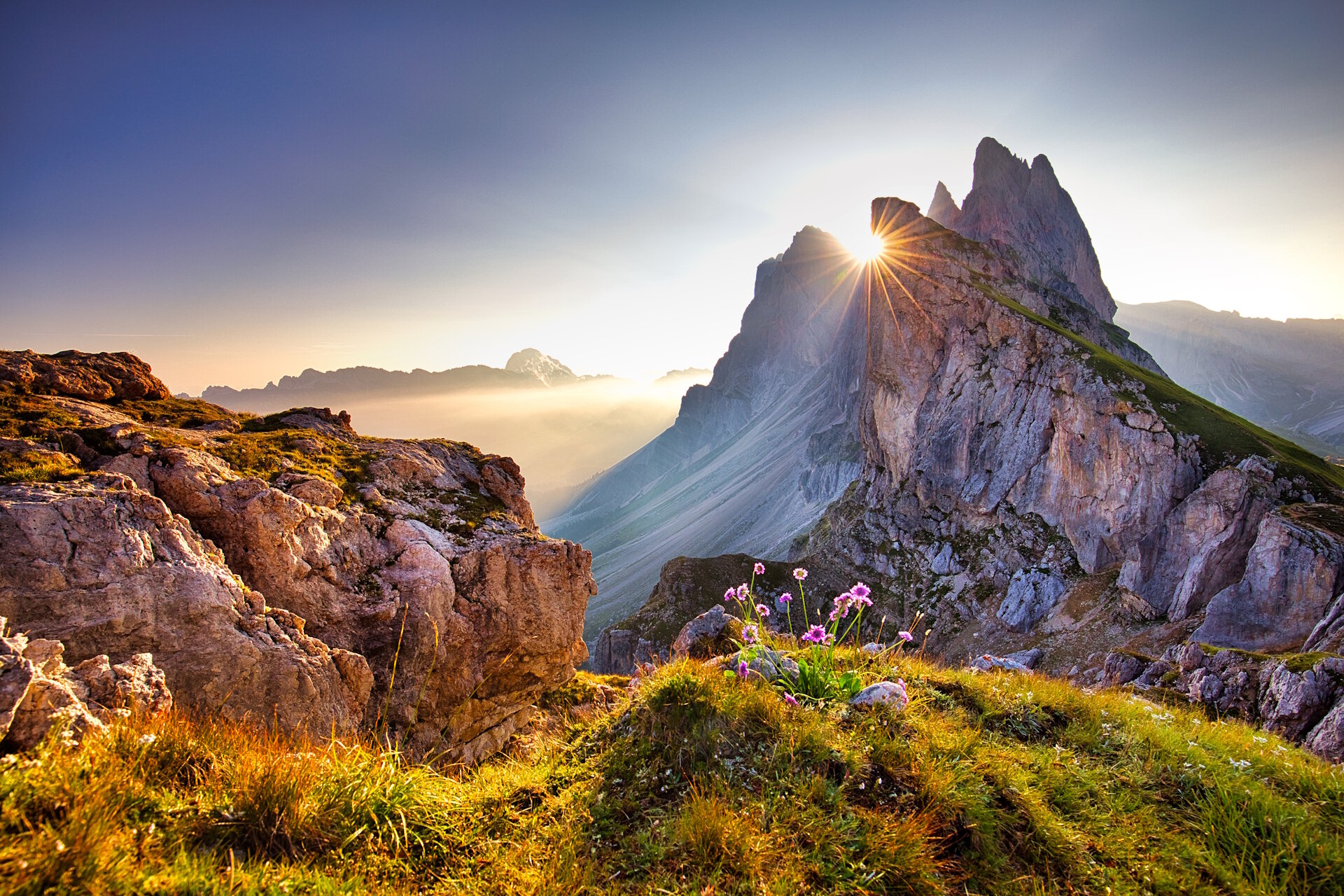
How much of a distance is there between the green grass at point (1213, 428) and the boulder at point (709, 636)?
145 feet

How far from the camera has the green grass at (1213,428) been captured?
36469 millimetres

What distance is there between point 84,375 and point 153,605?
10442mm

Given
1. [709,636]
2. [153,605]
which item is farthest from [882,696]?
[709,636]

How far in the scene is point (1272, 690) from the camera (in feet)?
55.0

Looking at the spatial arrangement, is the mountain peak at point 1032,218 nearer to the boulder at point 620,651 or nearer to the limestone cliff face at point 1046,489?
the limestone cliff face at point 1046,489

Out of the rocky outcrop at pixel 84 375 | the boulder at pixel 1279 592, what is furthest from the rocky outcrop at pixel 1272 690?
the rocky outcrop at pixel 84 375

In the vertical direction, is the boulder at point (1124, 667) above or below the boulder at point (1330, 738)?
below

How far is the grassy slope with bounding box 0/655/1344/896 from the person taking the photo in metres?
3.09

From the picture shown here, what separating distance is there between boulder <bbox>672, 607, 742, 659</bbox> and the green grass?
145 ft

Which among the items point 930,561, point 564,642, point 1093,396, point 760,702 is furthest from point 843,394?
point 760,702

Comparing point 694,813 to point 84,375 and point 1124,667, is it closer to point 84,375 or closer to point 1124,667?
point 84,375

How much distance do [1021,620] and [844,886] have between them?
5758cm

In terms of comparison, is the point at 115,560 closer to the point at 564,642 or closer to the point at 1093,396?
the point at 564,642

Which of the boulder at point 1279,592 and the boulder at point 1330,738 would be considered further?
the boulder at point 1279,592
